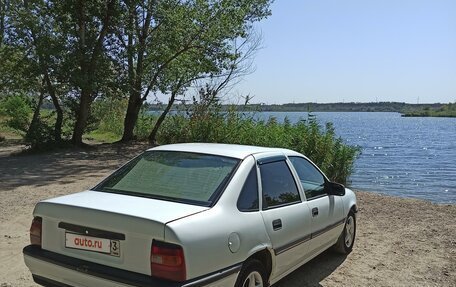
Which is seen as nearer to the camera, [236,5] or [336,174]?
[336,174]

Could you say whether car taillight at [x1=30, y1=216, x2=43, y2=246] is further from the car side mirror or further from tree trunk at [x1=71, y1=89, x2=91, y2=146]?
tree trunk at [x1=71, y1=89, x2=91, y2=146]

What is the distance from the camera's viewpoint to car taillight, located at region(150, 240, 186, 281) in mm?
3295

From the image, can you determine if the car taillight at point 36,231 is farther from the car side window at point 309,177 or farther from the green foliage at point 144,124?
the green foliage at point 144,124

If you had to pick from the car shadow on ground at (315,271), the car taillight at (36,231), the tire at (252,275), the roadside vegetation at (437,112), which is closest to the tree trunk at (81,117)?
the car shadow on ground at (315,271)

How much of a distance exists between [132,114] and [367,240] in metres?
16.4

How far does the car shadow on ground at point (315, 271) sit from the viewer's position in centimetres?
527

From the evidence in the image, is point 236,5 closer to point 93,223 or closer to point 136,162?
point 136,162

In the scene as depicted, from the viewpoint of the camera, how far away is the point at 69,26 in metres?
17.4

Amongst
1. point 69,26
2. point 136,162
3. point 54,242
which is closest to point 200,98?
point 69,26

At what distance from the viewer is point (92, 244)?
3.62 m

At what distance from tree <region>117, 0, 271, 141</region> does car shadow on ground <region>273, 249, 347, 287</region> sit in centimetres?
1366

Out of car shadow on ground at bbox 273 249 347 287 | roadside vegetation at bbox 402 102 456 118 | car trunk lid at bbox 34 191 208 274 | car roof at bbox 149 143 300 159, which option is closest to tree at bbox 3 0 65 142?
car roof at bbox 149 143 300 159

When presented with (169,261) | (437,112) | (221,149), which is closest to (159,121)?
(221,149)

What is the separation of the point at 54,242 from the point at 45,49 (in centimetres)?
1408
